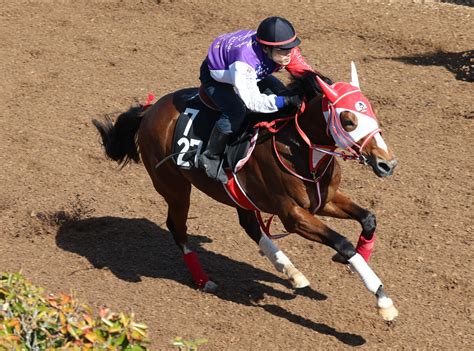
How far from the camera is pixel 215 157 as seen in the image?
Answer: 22.0 feet

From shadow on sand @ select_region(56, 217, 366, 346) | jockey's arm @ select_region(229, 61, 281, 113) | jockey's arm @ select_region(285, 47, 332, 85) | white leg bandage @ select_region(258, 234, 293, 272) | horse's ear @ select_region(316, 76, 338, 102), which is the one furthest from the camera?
shadow on sand @ select_region(56, 217, 366, 346)

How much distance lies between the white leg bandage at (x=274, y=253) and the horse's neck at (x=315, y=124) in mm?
1160

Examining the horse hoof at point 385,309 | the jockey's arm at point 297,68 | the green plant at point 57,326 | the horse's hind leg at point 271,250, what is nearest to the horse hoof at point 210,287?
the horse's hind leg at point 271,250

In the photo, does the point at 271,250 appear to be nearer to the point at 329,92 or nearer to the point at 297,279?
the point at 297,279

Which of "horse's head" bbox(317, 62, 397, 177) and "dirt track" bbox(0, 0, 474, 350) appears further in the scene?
"dirt track" bbox(0, 0, 474, 350)

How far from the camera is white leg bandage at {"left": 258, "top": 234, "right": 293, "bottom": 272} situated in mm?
6875

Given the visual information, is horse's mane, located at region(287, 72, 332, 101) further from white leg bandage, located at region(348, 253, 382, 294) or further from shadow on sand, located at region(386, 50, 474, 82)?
shadow on sand, located at region(386, 50, 474, 82)

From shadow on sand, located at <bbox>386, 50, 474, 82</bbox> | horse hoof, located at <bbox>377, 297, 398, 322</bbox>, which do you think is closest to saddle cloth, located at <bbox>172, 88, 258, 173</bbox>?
horse hoof, located at <bbox>377, 297, 398, 322</bbox>

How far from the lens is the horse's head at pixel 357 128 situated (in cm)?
571

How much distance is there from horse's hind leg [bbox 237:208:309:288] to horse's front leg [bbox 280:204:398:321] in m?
0.50

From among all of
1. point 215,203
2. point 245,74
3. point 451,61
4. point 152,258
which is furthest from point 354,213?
point 451,61

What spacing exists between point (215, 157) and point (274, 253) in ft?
3.09

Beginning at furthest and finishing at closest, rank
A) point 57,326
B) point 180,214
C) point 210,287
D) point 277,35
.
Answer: point 180,214 → point 210,287 → point 277,35 → point 57,326

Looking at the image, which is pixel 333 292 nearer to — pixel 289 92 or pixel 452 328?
pixel 452 328
